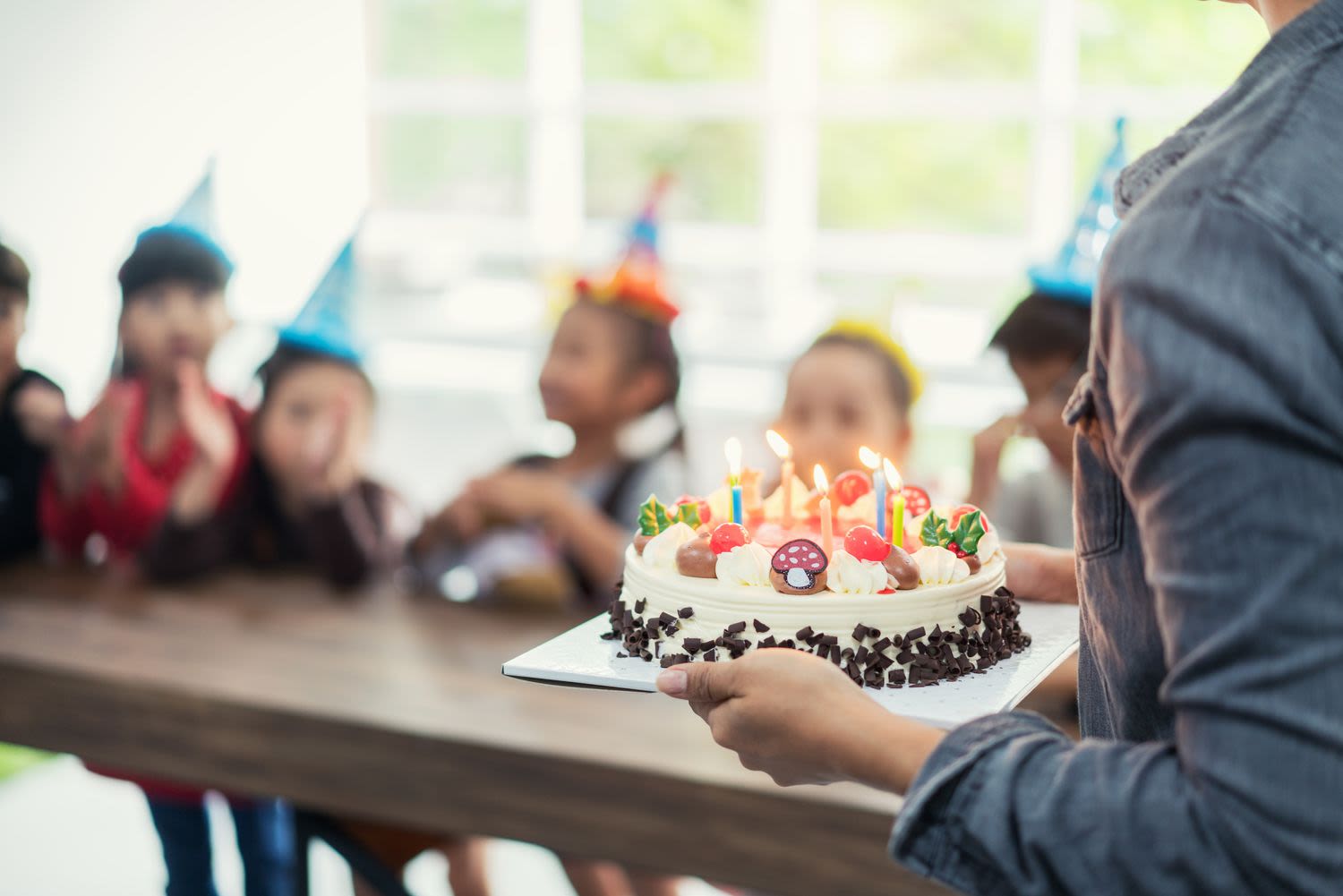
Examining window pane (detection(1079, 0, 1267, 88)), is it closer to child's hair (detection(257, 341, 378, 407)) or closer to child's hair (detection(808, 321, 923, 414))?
child's hair (detection(808, 321, 923, 414))

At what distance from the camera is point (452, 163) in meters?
4.94

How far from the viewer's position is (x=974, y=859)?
651 millimetres

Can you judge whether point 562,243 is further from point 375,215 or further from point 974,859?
point 974,859

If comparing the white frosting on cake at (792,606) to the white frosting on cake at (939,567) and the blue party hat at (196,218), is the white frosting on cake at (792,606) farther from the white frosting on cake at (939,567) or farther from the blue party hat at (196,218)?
the blue party hat at (196,218)

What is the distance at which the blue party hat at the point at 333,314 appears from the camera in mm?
2555

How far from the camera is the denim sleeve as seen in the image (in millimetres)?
530

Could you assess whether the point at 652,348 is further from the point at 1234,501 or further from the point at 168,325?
the point at 1234,501

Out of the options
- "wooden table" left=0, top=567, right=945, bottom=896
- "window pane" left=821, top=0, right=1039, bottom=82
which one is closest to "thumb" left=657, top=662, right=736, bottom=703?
"wooden table" left=0, top=567, right=945, bottom=896

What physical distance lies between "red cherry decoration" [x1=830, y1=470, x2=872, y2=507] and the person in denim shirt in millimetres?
581

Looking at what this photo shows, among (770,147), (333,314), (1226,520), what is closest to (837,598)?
(1226,520)

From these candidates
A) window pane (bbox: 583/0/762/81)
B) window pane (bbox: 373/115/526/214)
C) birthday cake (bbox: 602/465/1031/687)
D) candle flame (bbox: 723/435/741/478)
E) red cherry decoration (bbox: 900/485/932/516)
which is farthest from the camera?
window pane (bbox: 373/115/526/214)

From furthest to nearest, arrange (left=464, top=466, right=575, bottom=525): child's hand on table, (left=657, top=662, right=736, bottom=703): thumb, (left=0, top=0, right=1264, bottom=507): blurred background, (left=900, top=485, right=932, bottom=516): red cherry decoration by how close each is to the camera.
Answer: (left=0, top=0, right=1264, bottom=507): blurred background, (left=464, top=466, right=575, bottom=525): child's hand on table, (left=900, top=485, right=932, bottom=516): red cherry decoration, (left=657, top=662, right=736, bottom=703): thumb

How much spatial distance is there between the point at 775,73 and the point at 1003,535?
2.53m

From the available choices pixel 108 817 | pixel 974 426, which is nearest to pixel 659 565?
pixel 108 817
